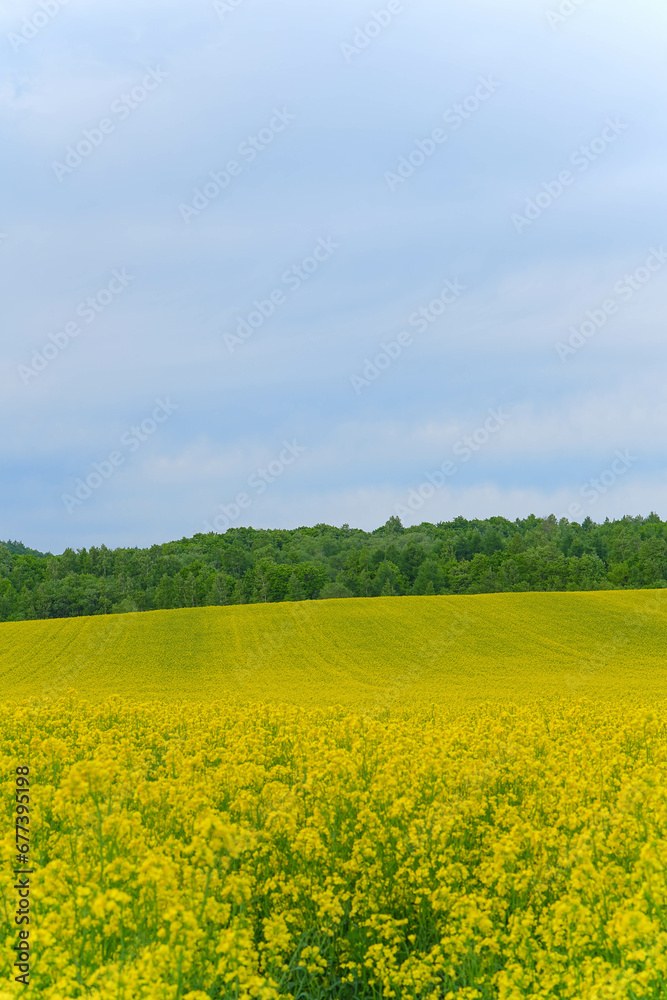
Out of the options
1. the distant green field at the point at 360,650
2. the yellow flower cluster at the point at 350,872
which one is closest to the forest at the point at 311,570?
the distant green field at the point at 360,650

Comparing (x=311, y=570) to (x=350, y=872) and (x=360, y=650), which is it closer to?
(x=360, y=650)

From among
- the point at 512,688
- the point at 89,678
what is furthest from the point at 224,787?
the point at 89,678

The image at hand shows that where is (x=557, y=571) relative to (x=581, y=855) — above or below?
above

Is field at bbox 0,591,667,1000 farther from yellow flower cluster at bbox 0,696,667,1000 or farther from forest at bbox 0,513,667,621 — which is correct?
forest at bbox 0,513,667,621

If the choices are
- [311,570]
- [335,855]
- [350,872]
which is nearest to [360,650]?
[335,855]

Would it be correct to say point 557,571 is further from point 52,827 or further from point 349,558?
point 52,827

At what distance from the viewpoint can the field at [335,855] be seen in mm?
5363

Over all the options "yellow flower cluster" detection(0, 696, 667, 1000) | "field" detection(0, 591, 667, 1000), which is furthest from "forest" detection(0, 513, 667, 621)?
"yellow flower cluster" detection(0, 696, 667, 1000)

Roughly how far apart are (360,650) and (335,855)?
37.2 metres

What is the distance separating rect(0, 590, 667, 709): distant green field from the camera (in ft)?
106

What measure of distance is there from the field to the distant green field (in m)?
14.5

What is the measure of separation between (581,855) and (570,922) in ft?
1.75

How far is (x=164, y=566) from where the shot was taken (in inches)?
3932

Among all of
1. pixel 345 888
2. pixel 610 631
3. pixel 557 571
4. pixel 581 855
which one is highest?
pixel 557 571
